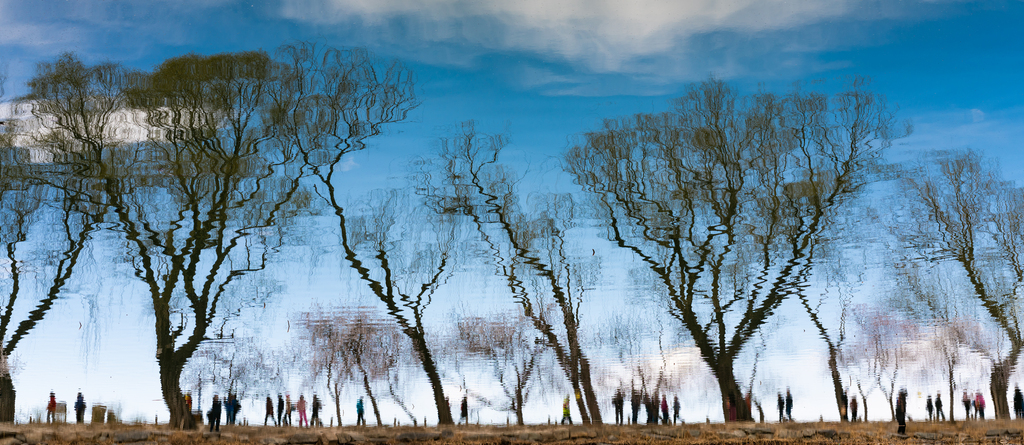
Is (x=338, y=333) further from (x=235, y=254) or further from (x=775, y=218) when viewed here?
(x=775, y=218)

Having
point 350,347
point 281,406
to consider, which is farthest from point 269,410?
point 350,347

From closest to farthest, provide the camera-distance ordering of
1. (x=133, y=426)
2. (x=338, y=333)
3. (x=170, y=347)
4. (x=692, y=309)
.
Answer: (x=133, y=426) → (x=170, y=347) → (x=338, y=333) → (x=692, y=309)

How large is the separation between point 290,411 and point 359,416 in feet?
4.89

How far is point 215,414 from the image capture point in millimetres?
13281

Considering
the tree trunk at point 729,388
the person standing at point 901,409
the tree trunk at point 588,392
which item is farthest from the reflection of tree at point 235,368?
the person standing at point 901,409

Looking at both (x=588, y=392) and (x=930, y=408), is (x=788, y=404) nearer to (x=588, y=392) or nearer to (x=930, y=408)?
(x=930, y=408)

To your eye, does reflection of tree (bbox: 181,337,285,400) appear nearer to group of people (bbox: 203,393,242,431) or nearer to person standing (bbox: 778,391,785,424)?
group of people (bbox: 203,393,242,431)

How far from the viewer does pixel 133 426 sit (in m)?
12.2

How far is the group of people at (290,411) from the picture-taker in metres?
13.3

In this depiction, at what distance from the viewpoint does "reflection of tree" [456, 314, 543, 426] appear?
1425 centimetres

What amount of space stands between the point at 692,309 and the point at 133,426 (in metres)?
12.3

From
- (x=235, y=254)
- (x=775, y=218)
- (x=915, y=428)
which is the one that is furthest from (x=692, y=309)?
(x=235, y=254)

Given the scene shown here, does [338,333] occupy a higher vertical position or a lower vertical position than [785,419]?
higher

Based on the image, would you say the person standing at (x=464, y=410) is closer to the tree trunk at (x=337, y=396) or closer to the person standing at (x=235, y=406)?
the tree trunk at (x=337, y=396)
